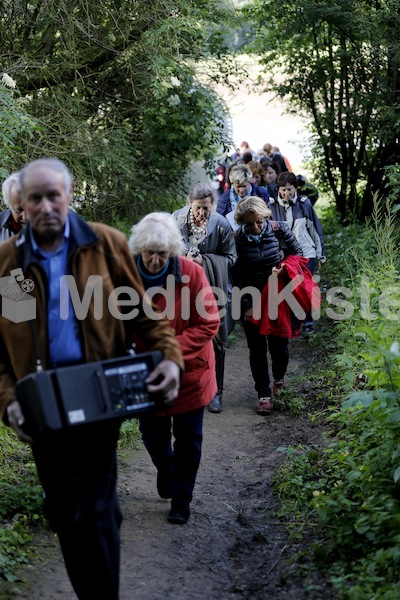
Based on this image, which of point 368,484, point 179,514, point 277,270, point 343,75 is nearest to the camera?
point 368,484

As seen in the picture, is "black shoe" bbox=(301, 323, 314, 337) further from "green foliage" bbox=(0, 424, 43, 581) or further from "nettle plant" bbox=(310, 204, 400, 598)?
"green foliage" bbox=(0, 424, 43, 581)

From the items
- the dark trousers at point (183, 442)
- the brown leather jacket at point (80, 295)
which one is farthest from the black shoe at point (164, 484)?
the brown leather jacket at point (80, 295)

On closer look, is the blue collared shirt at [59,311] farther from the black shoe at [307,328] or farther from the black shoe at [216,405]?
the black shoe at [307,328]

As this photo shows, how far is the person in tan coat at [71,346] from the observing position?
3580mm

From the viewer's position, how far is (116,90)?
1286 cm

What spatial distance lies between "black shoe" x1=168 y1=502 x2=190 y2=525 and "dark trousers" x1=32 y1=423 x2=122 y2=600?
5.94 feet

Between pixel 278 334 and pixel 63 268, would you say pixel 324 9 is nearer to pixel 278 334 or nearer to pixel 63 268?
pixel 278 334

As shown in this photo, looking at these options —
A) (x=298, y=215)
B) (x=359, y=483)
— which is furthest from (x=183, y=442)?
(x=298, y=215)

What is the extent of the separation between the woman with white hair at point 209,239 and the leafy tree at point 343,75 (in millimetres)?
6740

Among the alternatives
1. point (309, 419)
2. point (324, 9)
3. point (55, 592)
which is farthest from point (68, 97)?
point (55, 592)

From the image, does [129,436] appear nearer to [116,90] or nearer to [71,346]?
[71,346]

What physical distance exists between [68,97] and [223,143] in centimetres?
284

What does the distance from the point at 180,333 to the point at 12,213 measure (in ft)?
4.62

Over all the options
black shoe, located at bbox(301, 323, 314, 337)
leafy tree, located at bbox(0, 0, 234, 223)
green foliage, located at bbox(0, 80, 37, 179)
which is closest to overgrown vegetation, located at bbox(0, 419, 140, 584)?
green foliage, located at bbox(0, 80, 37, 179)
